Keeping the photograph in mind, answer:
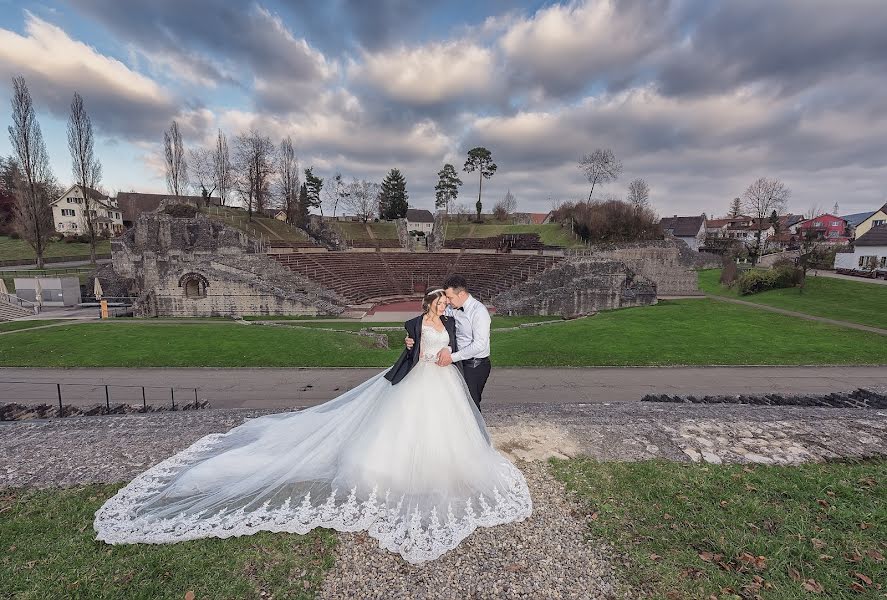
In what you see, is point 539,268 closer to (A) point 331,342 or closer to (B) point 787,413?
(A) point 331,342

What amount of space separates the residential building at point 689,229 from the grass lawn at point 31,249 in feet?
297

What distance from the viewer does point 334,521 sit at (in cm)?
437

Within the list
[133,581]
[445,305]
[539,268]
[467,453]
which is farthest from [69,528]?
[539,268]

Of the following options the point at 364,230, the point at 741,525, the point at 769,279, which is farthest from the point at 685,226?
the point at 741,525

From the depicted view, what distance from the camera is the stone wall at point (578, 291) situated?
28.7 meters

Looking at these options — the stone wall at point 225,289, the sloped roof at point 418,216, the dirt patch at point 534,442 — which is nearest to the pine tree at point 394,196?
the sloped roof at point 418,216

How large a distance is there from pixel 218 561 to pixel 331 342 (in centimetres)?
1563

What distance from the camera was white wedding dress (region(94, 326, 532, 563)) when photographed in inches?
169

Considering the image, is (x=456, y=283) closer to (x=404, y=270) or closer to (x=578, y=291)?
(x=578, y=291)

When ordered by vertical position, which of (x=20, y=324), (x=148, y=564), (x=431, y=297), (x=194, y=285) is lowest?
(x=20, y=324)

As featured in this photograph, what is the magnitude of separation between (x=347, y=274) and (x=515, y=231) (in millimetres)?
28722

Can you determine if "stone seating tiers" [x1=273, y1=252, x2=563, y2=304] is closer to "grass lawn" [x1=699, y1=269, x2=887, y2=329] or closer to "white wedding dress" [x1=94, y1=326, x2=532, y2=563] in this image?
"grass lawn" [x1=699, y1=269, x2=887, y2=329]

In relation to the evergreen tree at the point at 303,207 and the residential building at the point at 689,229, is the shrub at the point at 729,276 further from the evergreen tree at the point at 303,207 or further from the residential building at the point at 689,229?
the evergreen tree at the point at 303,207

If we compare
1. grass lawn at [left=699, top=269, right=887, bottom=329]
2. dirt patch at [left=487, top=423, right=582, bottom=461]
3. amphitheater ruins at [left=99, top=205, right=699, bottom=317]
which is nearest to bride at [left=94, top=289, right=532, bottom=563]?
dirt patch at [left=487, top=423, right=582, bottom=461]
